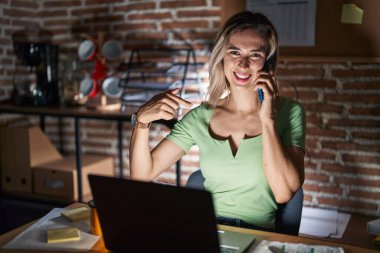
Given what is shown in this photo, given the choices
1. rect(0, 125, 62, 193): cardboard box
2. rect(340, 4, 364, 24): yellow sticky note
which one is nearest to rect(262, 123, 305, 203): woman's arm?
rect(340, 4, 364, 24): yellow sticky note

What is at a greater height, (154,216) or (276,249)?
(154,216)

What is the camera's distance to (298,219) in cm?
167

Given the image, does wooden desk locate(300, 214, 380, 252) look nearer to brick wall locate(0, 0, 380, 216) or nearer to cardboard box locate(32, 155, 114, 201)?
brick wall locate(0, 0, 380, 216)

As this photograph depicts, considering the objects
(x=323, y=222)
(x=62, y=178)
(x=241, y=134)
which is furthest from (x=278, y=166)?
(x=62, y=178)

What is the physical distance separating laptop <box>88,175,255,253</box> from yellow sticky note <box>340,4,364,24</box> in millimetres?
1763

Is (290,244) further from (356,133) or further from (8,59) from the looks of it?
(8,59)

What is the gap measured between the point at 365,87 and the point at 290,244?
5.29 ft

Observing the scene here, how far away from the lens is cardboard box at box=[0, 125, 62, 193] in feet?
10.3

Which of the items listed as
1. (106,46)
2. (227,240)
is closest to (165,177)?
(106,46)

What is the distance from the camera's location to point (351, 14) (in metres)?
2.52

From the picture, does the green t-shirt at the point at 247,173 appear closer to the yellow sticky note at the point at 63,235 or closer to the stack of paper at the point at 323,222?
the yellow sticky note at the point at 63,235

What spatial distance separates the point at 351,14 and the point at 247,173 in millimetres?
1305

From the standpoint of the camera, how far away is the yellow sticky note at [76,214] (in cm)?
138

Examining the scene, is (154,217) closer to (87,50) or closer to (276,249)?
(276,249)
